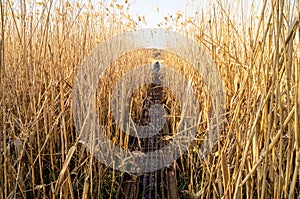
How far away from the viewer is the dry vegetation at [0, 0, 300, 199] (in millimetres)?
587

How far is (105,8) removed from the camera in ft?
5.36

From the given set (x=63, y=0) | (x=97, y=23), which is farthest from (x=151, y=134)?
(x=63, y=0)

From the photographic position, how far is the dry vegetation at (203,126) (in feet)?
1.93

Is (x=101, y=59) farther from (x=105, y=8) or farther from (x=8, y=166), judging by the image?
(x=8, y=166)

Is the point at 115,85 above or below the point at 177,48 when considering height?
below

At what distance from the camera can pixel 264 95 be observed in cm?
57

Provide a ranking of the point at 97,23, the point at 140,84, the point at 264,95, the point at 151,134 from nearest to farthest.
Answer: the point at 264,95 → the point at 97,23 → the point at 151,134 → the point at 140,84

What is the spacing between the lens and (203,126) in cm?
141

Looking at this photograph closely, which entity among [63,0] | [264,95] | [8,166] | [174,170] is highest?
[63,0]

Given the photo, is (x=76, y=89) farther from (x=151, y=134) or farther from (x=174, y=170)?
(x=151, y=134)

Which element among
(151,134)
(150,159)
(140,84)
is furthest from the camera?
(140,84)

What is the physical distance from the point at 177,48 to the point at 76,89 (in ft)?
4.65

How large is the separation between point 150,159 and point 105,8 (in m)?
0.82

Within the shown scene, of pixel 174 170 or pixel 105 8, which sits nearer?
pixel 174 170
